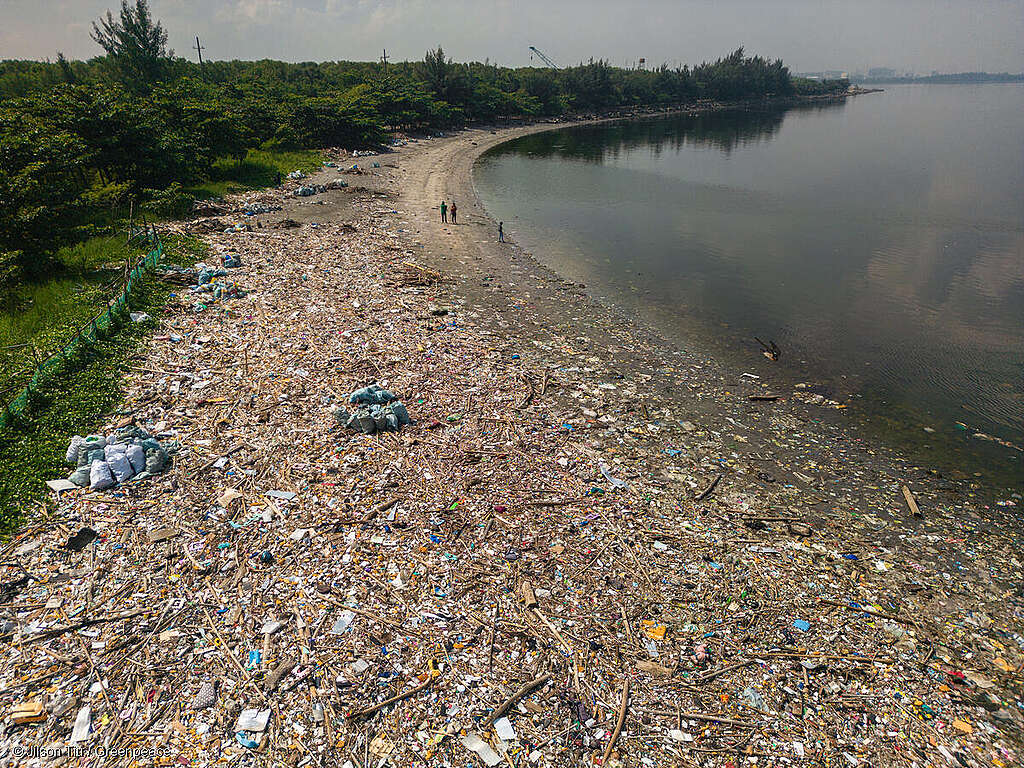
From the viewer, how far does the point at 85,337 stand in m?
11.8

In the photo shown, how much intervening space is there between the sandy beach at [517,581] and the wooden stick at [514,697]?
29mm

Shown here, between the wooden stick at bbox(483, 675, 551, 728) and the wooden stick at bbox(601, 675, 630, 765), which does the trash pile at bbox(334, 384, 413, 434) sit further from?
the wooden stick at bbox(601, 675, 630, 765)

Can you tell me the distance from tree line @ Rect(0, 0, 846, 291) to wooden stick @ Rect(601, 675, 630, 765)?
735 inches

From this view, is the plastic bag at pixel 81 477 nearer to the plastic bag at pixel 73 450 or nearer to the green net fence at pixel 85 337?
the plastic bag at pixel 73 450

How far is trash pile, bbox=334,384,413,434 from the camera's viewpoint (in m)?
10.4

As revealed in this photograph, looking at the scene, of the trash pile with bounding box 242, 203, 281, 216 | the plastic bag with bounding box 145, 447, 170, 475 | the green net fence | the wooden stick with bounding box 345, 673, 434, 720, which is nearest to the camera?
the wooden stick with bounding box 345, 673, 434, 720

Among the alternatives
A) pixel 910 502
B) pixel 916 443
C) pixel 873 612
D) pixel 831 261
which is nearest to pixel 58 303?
pixel 873 612

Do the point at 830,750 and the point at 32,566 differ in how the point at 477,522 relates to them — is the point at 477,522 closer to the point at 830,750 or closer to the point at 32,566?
the point at 830,750

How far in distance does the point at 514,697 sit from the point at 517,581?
5.57 feet

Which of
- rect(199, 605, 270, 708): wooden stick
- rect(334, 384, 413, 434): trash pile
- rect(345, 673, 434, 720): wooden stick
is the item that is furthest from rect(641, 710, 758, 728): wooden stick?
rect(334, 384, 413, 434): trash pile

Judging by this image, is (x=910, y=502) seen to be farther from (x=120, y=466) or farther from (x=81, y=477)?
(x=81, y=477)

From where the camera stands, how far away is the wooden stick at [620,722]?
5508 mm

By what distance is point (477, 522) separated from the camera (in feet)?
27.8

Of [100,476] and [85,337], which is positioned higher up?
[85,337]
